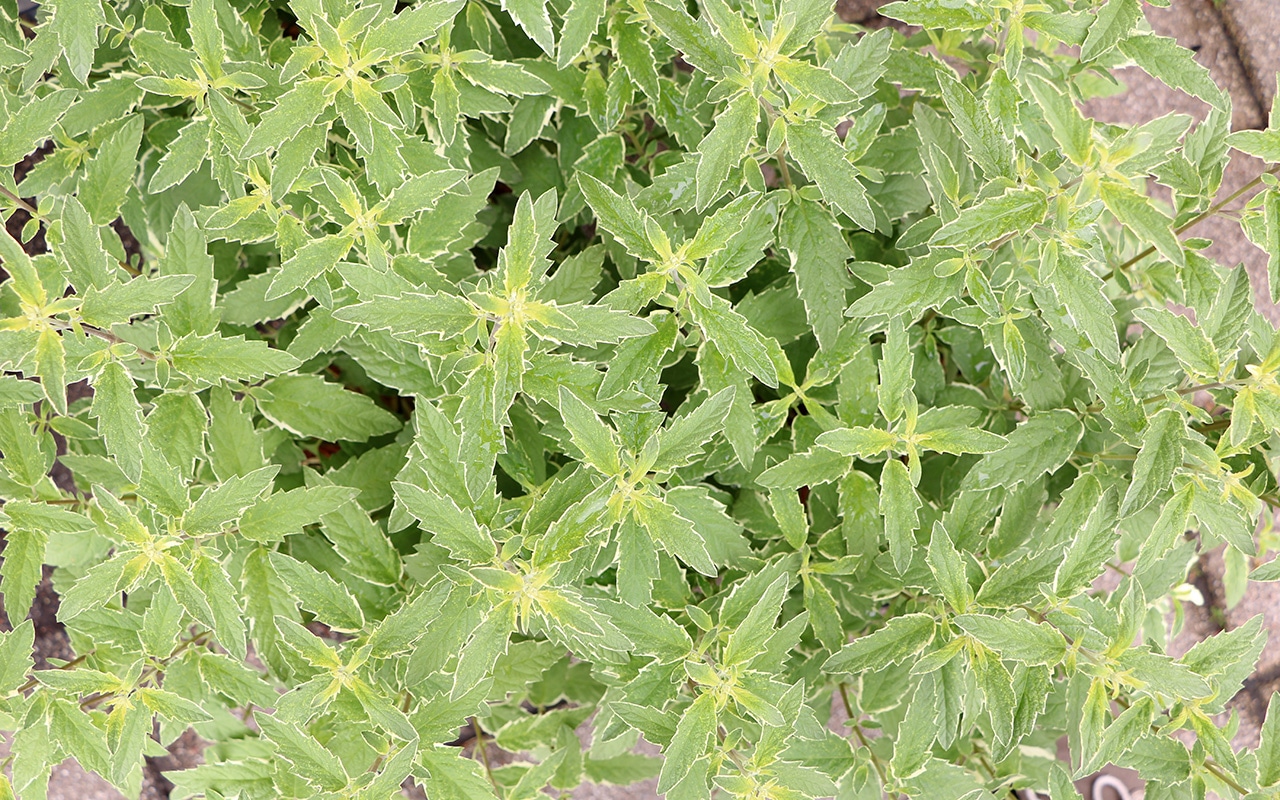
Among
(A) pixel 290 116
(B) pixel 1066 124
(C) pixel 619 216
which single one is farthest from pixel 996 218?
(A) pixel 290 116

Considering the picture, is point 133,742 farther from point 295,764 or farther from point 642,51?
point 642,51

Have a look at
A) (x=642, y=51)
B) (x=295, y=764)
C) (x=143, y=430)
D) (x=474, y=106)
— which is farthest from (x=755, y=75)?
(x=295, y=764)

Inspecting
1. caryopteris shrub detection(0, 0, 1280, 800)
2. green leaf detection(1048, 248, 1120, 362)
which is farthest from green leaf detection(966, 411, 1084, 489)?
green leaf detection(1048, 248, 1120, 362)

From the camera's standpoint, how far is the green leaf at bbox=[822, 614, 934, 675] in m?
1.26

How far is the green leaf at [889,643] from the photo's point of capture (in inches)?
49.7

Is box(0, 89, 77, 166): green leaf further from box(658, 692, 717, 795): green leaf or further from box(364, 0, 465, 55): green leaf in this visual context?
box(658, 692, 717, 795): green leaf

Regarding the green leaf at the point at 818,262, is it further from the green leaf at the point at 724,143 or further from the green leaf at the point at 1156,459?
the green leaf at the point at 1156,459

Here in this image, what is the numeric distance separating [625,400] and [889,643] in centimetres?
52

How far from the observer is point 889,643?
1275mm

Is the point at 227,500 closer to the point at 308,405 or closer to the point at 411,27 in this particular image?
the point at 308,405

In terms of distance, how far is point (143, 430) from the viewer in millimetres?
1160

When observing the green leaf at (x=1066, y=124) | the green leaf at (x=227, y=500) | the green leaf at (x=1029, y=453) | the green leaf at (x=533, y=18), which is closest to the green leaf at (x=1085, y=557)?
the green leaf at (x=1029, y=453)

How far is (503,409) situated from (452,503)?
0.46ft

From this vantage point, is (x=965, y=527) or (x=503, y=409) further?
(x=965, y=527)
